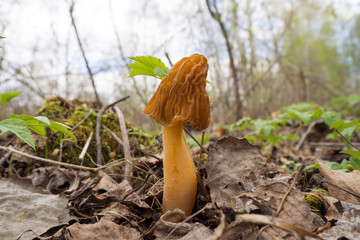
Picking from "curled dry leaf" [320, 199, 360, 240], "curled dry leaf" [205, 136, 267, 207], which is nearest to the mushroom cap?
"curled dry leaf" [205, 136, 267, 207]

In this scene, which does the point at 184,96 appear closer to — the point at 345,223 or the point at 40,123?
the point at 40,123

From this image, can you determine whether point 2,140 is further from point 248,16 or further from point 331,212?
point 248,16

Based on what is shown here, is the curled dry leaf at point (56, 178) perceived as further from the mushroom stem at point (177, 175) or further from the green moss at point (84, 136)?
the mushroom stem at point (177, 175)

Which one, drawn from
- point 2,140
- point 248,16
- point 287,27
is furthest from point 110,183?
point 287,27

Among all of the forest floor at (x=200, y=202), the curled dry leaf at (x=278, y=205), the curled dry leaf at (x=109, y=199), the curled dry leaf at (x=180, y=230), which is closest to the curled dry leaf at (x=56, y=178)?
the forest floor at (x=200, y=202)

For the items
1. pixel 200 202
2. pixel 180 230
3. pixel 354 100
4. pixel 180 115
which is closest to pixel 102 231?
pixel 180 230

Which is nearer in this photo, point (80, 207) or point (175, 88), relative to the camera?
point (175, 88)
